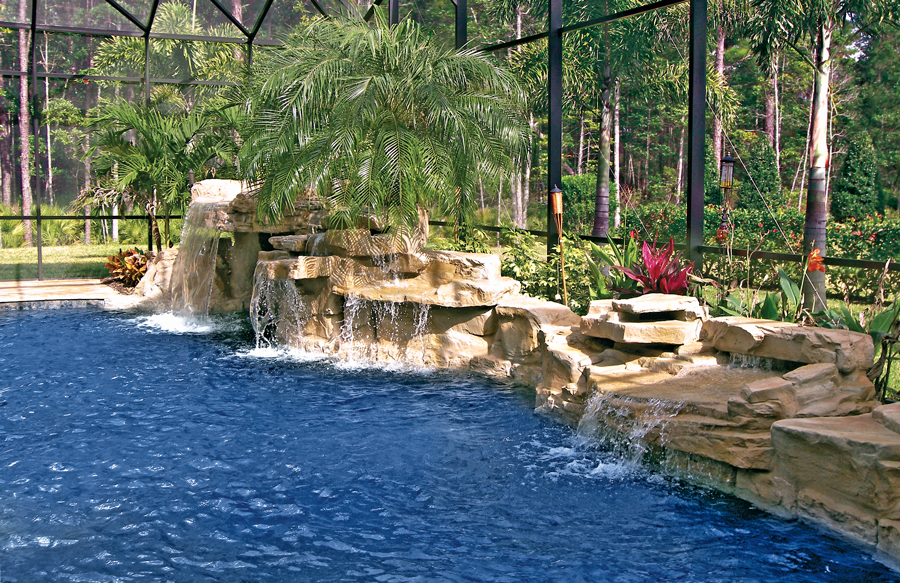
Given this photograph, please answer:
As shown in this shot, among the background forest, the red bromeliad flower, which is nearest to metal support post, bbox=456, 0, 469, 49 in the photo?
the background forest

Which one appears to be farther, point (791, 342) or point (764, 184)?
point (764, 184)

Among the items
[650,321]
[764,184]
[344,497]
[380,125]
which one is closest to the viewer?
[344,497]

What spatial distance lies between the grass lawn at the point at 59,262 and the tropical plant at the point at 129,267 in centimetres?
145

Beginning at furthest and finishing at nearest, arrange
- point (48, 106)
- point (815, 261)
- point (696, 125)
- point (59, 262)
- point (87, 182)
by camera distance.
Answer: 1. point (87, 182)
2. point (59, 262)
3. point (48, 106)
4. point (696, 125)
5. point (815, 261)

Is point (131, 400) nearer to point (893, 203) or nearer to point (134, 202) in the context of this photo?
point (134, 202)

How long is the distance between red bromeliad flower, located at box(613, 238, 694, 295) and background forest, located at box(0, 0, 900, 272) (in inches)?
61.1

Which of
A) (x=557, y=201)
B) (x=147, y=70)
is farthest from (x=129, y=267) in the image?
(x=557, y=201)

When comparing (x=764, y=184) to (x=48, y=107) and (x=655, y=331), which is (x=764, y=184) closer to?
(x=655, y=331)

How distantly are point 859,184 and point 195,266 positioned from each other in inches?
629

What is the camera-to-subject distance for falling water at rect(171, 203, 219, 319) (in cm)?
1098

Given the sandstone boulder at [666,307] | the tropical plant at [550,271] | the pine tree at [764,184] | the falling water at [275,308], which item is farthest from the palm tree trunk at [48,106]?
the pine tree at [764,184]

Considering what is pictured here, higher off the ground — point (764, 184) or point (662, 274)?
point (764, 184)

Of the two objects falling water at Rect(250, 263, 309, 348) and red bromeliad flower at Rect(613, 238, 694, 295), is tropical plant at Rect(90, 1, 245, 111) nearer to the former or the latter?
falling water at Rect(250, 263, 309, 348)

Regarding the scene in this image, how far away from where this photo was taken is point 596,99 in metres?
21.8
